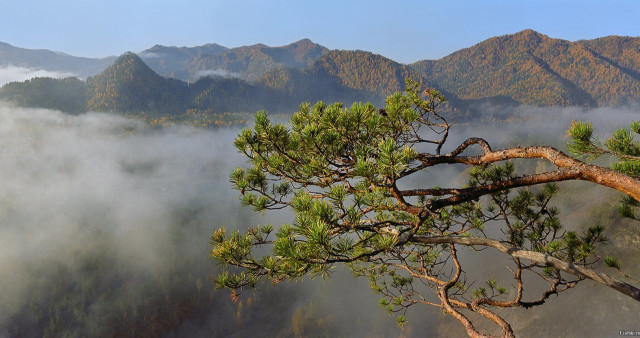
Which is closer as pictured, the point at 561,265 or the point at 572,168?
the point at 572,168

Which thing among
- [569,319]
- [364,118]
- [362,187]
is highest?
[364,118]

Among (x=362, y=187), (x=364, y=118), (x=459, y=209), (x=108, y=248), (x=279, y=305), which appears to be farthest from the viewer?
(x=108, y=248)

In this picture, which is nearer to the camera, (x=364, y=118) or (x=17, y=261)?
(x=364, y=118)

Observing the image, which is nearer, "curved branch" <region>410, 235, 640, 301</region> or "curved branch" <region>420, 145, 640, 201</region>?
"curved branch" <region>420, 145, 640, 201</region>

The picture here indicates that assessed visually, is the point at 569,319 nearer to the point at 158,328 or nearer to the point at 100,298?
the point at 158,328

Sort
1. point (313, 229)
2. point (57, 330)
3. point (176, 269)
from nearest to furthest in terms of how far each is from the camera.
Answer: point (313, 229) < point (57, 330) < point (176, 269)

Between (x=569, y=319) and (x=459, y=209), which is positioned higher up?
(x=459, y=209)

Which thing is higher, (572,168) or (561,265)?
(572,168)

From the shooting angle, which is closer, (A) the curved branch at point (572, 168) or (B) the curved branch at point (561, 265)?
(A) the curved branch at point (572, 168)

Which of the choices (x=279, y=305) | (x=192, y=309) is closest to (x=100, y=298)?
(x=192, y=309)

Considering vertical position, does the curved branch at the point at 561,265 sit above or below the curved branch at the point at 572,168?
below

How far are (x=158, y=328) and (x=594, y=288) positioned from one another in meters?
158

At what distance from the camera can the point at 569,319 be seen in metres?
35.5

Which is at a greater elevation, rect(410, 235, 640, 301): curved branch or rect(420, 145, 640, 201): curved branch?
rect(420, 145, 640, 201): curved branch
